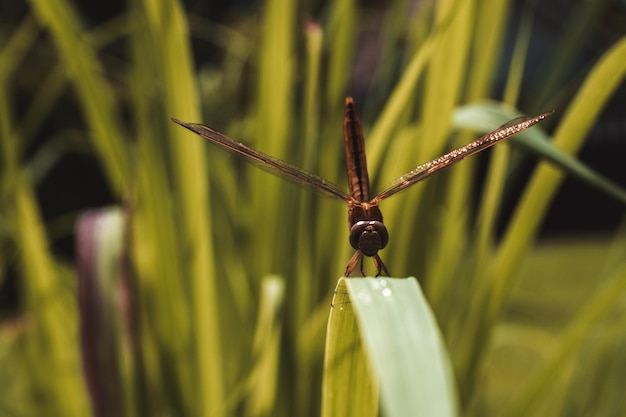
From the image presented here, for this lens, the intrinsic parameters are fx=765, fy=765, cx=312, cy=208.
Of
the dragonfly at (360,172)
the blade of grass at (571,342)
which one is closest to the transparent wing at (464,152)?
the dragonfly at (360,172)

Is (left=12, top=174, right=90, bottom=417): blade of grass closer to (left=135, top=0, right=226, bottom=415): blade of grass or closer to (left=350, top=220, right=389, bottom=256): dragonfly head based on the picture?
(left=135, top=0, right=226, bottom=415): blade of grass

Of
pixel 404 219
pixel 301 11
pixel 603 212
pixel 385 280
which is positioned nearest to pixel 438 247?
pixel 404 219

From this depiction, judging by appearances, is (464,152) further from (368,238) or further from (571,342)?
(571,342)

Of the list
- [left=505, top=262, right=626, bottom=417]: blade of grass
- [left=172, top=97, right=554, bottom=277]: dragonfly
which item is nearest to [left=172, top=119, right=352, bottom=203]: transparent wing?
[left=172, top=97, right=554, bottom=277]: dragonfly

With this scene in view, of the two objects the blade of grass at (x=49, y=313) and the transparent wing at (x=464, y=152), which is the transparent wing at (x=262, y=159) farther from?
the blade of grass at (x=49, y=313)

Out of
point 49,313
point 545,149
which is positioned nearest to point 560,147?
point 545,149

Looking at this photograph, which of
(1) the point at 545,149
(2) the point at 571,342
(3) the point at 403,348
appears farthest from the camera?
(2) the point at 571,342

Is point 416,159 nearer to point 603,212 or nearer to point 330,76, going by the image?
point 330,76
